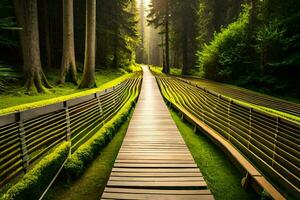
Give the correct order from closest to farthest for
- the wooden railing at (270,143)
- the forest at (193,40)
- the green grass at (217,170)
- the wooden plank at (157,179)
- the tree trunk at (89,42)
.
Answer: the wooden railing at (270,143), the wooden plank at (157,179), the green grass at (217,170), the tree trunk at (89,42), the forest at (193,40)

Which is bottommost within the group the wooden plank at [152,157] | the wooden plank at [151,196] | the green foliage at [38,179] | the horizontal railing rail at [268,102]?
the wooden plank at [151,196]

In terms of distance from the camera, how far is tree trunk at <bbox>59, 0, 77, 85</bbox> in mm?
15477

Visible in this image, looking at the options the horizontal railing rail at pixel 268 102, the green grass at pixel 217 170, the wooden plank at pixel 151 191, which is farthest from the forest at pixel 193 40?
the green grass at pixel 217 170

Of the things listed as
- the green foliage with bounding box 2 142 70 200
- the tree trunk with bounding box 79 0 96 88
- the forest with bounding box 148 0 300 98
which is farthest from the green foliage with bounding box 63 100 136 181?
the forest with bounding box 148 0 300 98

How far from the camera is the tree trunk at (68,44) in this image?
15477 mm

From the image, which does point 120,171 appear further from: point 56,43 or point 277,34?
point 56,43

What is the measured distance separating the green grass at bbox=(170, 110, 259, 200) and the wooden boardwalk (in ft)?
1.61

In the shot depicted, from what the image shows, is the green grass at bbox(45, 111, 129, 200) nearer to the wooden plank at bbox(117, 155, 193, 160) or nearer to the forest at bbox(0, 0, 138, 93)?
the wooden plank at bbox(117, 155, 193, 160)

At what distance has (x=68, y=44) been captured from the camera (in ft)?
52.2

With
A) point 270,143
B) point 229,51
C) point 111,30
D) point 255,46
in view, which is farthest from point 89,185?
point 111,30

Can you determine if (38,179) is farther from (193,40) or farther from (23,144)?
(193,40)

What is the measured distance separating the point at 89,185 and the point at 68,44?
1370 centimetres

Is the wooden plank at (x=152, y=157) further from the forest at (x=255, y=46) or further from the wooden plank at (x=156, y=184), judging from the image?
the forest at (x=255, y=46)

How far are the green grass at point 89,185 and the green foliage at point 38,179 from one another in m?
0.34
